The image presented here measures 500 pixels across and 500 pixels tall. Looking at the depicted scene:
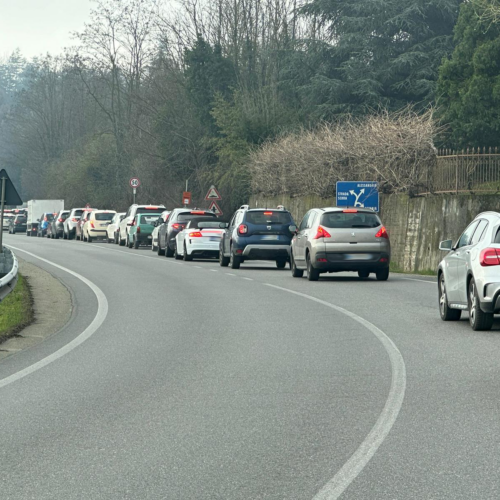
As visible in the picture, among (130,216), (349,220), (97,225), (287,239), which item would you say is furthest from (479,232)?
(97,225)

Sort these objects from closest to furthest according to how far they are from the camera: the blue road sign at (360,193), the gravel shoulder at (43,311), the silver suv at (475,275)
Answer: the gravel shoulder at (43,311)
the silver suv at (475,275)
the blue road sign at (360,193)

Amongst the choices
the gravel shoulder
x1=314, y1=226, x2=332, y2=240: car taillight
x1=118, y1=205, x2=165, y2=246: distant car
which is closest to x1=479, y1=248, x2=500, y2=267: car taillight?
the gravel shoulder

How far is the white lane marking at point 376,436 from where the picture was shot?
616cm

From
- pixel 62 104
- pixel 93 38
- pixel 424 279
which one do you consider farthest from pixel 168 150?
pixel 62 104

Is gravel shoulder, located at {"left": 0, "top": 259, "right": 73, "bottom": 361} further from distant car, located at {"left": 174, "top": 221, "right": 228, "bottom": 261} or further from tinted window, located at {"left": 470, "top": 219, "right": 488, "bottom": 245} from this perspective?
distant car, located at {"left": 174, "top": 221, "right": 228, "bottom": 261}

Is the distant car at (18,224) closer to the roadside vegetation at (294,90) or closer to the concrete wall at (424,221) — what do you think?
the roadside vegetation at (294,90)

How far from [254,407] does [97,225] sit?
5050 centimetres

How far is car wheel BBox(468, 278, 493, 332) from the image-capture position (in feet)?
48.1

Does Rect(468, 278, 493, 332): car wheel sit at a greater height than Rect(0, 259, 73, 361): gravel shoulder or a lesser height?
greater

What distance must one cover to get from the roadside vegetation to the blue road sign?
697mm

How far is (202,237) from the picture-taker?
116ft

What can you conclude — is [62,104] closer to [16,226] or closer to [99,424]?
[16,226]

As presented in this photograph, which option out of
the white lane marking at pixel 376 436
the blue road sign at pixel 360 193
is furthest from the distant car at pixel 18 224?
the white lane marking at pixel 376 436

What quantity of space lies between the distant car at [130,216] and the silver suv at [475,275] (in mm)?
33368
